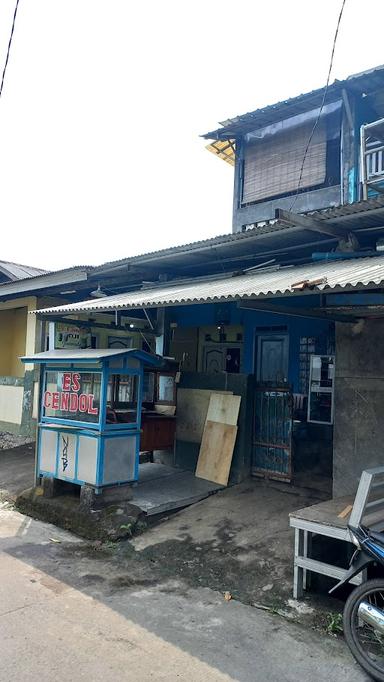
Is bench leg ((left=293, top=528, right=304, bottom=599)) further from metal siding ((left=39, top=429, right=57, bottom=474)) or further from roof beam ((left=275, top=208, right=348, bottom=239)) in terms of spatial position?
metal siding ((left=39, top=429, right=57, bottom=474))

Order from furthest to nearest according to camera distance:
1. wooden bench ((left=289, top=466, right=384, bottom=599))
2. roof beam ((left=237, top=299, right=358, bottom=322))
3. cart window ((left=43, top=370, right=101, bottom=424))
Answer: cart window ((left=43, top=370, right=101, bottom=424)) < roof beam ((left=237, top=299, right=358, bottom=322)) < wooden bench ((left=289, top=466, right=384, bottom=599))

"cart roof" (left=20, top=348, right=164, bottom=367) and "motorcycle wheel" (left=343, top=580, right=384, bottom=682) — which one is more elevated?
"cart roof" (left=20, top=348, right=164, bottom=367)

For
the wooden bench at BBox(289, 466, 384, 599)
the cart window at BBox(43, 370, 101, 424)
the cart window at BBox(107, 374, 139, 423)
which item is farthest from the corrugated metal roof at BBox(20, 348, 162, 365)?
the wooden bench at BBox(289, 466, 384, 599)

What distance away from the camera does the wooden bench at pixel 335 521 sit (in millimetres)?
3949

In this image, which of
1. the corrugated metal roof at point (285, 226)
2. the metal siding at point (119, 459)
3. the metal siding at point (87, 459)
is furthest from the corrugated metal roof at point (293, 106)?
the metal siding at point (87, 459)

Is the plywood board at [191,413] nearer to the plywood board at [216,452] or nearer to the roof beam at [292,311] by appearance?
the plywood board at [216,452]

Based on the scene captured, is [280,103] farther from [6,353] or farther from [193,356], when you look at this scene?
[6,353]

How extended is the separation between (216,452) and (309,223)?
155 inches

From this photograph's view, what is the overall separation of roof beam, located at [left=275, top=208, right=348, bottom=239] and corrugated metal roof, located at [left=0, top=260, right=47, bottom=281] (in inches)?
384

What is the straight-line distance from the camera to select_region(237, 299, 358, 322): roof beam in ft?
18.4

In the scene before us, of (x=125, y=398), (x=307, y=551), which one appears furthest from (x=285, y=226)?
(x=307, y=551)

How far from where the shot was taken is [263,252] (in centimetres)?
814

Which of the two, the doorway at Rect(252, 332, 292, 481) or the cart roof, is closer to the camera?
the cart roof

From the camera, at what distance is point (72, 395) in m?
7.53
